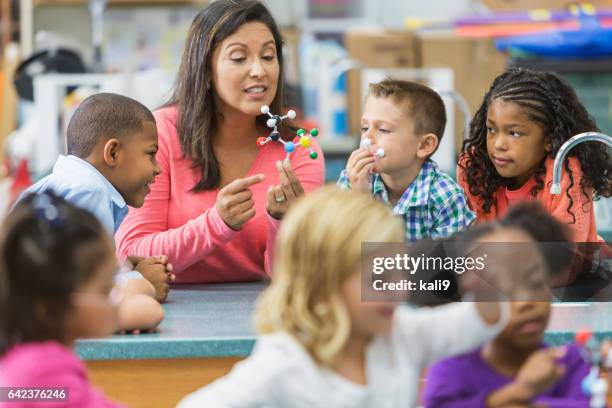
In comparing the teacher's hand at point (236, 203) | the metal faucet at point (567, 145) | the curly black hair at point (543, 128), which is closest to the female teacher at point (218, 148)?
the teacher's hand at point (236, 203)

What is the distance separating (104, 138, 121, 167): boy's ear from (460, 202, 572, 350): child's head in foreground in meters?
0.80

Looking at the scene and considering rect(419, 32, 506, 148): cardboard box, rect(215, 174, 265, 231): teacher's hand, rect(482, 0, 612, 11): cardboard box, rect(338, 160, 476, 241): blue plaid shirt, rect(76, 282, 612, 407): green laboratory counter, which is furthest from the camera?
rect(482, 0, 612, 11): cardboard box

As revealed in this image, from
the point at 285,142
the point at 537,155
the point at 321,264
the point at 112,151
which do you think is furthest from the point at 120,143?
the point at 321,264

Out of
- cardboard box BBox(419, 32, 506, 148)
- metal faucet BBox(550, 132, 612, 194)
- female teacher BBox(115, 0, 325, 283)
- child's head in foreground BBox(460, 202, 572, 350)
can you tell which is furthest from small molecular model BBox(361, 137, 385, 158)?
cardboard box BBox(419, 32, 506, 148)

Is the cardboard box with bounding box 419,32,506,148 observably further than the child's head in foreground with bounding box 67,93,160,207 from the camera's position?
Yes

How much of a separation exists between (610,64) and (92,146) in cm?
260

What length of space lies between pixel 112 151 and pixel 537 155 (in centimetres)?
73

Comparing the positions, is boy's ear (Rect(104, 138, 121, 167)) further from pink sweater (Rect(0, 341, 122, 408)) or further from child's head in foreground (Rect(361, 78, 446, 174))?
pink sweater (Rect(0, 341, 122, 408))

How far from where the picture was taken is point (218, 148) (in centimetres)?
233

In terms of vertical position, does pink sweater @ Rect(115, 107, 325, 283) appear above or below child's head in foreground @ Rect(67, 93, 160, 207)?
below

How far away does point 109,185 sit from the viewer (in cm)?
202

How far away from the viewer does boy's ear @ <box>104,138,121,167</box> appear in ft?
6.72

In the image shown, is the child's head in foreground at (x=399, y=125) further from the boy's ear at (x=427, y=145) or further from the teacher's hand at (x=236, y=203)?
the teacher's hand at (x=236, y=203)

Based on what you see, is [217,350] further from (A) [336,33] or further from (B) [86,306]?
(A) [336,33]
